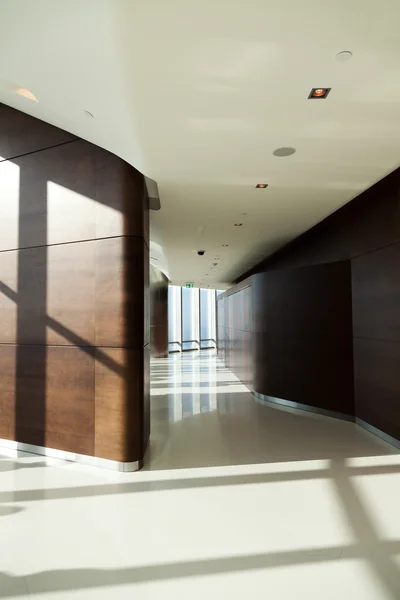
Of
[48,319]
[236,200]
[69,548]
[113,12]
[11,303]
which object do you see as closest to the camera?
[113,12]

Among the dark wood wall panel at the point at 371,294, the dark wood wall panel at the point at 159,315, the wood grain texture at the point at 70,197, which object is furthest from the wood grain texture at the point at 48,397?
the dark wood wall panel at the point at 159,315

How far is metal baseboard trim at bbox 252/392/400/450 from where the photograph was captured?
542cm

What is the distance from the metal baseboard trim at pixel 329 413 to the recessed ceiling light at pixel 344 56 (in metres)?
4.55

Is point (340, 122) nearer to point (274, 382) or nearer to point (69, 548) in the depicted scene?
point (69, 548)

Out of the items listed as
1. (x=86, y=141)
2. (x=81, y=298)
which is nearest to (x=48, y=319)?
(x=81, y=298)

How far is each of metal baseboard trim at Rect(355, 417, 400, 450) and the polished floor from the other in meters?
0.11

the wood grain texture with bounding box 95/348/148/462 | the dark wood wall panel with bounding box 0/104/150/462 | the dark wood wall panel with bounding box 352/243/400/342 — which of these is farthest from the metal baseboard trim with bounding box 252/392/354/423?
the wood grain texture with bounding box 95/348/148/462

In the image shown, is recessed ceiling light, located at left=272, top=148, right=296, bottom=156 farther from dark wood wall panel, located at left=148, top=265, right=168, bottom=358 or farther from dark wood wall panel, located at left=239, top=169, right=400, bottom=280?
dark wood wall panel, located at left=148, top=265, right=168, bottom=358

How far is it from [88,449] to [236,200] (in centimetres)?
394

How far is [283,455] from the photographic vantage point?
4953 millimetres

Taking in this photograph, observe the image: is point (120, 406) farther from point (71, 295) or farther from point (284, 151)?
point (284, 151)

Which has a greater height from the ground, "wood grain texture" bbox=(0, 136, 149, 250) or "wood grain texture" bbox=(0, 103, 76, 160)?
"wood grain texture" bbox=(0, 103, 76, 160)

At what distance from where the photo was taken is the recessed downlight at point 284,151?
4.17 m

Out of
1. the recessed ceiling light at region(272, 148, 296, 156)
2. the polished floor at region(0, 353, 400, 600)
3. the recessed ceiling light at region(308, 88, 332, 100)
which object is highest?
the recessed ceiling light at region(272, 148, 296, 156)
